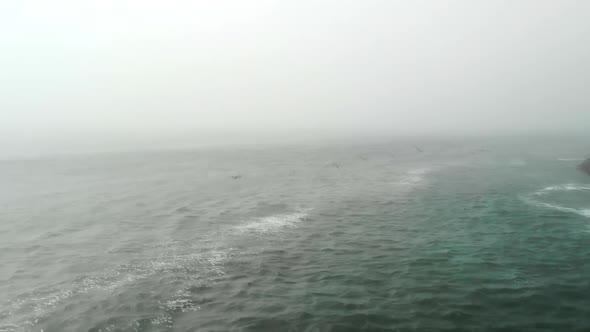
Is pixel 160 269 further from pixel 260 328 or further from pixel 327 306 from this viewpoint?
pixel 327 306

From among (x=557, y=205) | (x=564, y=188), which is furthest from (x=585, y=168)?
(x=557, y=205)

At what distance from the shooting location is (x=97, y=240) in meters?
36.2

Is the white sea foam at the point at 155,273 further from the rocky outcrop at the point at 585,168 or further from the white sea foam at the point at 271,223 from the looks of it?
the rocky outcrop at the point at 585,168

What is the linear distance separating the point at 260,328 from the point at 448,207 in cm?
3556

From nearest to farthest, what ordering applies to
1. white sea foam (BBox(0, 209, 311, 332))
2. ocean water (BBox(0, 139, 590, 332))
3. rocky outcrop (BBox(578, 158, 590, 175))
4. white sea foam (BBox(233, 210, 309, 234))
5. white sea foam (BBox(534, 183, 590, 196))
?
ocean water (BBox(0, 139, 590, 332)) → white sea foam (BBox(0, 209, 311, 332)) → white sea foam (BBox(233, 210, 309, 234)) → white sea foam (BBox(534, 183, 590, 196)) → rocky outcrop (BBox(578, 158, 590, 175))

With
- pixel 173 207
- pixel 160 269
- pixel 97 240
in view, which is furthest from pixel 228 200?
pixel 160 269

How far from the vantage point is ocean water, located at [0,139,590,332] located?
822 inches

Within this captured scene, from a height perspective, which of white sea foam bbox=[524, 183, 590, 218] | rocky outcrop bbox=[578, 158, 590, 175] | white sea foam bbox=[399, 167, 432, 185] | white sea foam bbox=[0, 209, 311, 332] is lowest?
white sea foam bbox=[0, 209, 311, 332]

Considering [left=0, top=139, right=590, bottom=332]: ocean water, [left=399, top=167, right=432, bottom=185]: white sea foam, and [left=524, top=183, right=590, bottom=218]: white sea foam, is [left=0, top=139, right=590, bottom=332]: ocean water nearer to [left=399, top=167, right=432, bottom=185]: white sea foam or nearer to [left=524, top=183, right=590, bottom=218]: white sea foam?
[left=524, top=183, right=590, bottom=218]: white sea foam

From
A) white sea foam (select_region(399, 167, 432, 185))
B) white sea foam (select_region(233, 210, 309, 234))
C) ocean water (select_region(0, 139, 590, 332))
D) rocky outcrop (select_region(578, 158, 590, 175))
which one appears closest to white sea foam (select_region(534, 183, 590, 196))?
ocean water (select_region(0, 139, 590, 332))

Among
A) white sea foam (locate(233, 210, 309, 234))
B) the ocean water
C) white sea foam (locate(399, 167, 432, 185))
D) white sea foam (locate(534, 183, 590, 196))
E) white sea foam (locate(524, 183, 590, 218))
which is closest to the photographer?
the ocean water

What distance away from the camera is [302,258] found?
3042cm

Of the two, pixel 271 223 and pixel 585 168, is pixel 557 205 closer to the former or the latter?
pixel 271 223

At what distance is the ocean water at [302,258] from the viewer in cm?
2089
